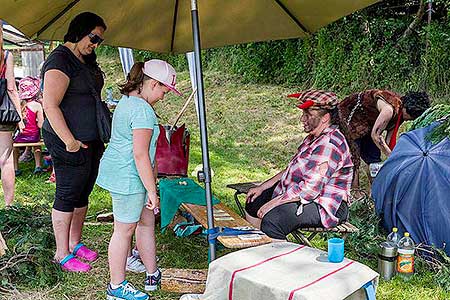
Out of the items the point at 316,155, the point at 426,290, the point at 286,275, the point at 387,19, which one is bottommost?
the point at 426,290

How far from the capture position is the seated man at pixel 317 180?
3254 mm

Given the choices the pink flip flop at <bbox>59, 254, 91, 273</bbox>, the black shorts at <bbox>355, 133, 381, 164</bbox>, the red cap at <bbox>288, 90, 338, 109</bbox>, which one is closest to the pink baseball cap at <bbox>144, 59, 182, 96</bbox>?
the red cap at <bbox>288, 90, 338, 109</bbox>

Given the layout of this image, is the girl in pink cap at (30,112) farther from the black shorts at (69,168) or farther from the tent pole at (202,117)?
the tent pole at (202,117)

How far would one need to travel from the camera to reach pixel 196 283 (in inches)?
129

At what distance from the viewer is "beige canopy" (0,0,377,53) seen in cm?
343

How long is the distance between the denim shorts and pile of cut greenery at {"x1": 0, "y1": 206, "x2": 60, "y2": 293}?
0.83 metres

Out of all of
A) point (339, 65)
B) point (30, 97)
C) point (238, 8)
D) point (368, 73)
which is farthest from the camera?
point (339, 65)

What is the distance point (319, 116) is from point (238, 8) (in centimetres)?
105

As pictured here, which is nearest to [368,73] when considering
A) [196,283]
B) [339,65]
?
[339,65]

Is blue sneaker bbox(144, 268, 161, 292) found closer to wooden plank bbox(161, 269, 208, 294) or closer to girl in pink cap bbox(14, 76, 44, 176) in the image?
wooden plank bbox(161, 269, 208, 294)

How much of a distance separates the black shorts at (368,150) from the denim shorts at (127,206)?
242cm

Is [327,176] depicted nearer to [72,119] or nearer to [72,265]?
[72,119]

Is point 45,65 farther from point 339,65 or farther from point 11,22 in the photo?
point 339,65

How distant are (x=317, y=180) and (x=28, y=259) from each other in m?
1.91
